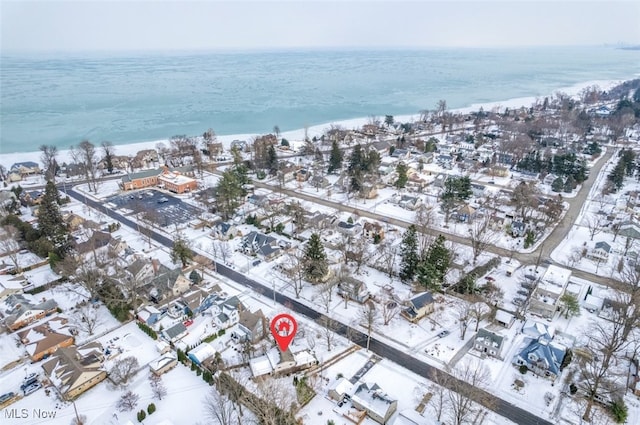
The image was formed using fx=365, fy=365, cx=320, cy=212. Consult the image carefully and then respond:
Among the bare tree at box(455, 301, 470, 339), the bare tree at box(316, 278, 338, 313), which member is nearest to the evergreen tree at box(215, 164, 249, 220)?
the bare tree at box(316, 278, 338, 313)

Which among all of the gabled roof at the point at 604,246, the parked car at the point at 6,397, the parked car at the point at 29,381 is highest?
the gabled roof at the point at 604,246

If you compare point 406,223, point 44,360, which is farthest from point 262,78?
point 44,360

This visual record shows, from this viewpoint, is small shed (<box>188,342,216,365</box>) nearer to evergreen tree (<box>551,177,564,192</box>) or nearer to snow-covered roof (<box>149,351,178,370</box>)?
snow-covered roof (<box>149,351,178,370</box>)

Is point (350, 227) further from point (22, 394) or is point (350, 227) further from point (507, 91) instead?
point (507, 91)

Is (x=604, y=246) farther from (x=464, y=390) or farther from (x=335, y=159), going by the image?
(x=335, y=159)

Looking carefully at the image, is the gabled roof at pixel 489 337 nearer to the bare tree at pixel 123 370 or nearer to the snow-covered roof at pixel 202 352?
the snow-covered roof at pixel 202 352

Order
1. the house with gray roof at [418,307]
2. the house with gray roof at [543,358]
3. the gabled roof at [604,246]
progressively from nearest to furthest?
the house with gray roof at [543,358] → the house with gray roof at [418,307] → the gabled roof at [604,246]

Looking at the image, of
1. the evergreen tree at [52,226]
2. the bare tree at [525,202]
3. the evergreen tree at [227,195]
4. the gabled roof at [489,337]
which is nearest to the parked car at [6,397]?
the evergreen tree at [52,226]
